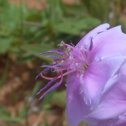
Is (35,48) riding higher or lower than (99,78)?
lower

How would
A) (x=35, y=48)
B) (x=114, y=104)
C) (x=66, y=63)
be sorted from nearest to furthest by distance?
(x=114, y=104)
(x=66, y=63)
(x=35, y=48)

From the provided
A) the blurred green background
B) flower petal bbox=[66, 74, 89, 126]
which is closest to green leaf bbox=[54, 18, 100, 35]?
the blurred green background

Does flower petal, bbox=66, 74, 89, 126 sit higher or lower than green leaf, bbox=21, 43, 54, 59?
higher

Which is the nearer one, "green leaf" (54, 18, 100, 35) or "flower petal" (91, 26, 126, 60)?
"flower petal" (91, 26, 126, 60)

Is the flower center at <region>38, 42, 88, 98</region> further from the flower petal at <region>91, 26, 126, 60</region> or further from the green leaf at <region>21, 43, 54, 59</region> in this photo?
the green leaf at <region>21, 43, 54, 59</region>

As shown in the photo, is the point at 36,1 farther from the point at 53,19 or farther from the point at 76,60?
the point at 76,60

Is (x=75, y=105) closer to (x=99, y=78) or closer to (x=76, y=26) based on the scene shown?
(x=99, y=78)

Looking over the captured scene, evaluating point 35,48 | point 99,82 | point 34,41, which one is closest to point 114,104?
point 99,82
